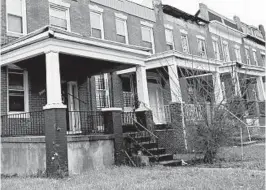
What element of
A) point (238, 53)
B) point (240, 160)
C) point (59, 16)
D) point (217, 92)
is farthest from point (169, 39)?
point (240, 160)

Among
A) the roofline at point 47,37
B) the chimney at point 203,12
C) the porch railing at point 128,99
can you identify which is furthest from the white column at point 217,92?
the chimney at point 203,12

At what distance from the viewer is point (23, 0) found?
→ 12359mm

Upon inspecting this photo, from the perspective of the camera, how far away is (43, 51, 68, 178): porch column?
28.0 ft

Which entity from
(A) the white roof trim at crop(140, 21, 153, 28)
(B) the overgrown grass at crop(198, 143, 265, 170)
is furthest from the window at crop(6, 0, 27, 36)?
(B) the overgrown grass at crop(198, 143, 265, 170)

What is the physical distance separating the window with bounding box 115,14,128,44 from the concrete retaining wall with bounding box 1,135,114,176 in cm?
743

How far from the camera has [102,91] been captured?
48.5 feet

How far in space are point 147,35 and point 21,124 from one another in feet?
31.8

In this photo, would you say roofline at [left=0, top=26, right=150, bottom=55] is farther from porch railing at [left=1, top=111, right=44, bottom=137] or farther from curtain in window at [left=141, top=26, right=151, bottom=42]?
curtain in window at [left=141, top=26, right=151, bottom=42]

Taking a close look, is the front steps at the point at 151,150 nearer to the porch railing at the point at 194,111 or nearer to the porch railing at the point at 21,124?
the porch railing at the point at 194,111

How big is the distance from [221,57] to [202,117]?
14759 mm

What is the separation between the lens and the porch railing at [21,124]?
427 inches

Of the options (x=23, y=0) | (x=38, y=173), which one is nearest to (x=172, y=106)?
(x=38, y=173)

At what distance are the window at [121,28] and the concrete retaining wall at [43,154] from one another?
7.43 meters

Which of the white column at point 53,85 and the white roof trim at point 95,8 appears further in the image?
the white roof trim at point 95,8
